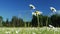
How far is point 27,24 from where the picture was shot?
6.34 metres

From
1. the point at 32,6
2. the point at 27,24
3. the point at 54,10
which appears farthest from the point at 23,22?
the point at 54,10

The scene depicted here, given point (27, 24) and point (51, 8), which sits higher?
point (51, 8)

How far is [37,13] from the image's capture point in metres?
6.66

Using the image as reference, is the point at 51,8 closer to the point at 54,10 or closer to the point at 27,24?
the point at 54,10

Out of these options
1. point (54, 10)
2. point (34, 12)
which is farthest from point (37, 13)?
point (54, 10)

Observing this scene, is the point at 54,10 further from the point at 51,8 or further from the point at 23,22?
the point at 23,22

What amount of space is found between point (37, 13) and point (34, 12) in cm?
13

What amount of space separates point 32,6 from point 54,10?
0.78 metres

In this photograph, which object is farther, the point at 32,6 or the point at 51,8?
the point at 51,8

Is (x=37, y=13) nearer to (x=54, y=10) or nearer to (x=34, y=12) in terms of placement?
(x=34, y=12)

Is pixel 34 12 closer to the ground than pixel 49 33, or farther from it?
farther from it

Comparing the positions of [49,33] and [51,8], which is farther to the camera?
[51,8]

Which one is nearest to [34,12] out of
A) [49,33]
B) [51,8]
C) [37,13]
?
[37,13]

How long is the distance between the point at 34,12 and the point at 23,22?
693 millimetres
